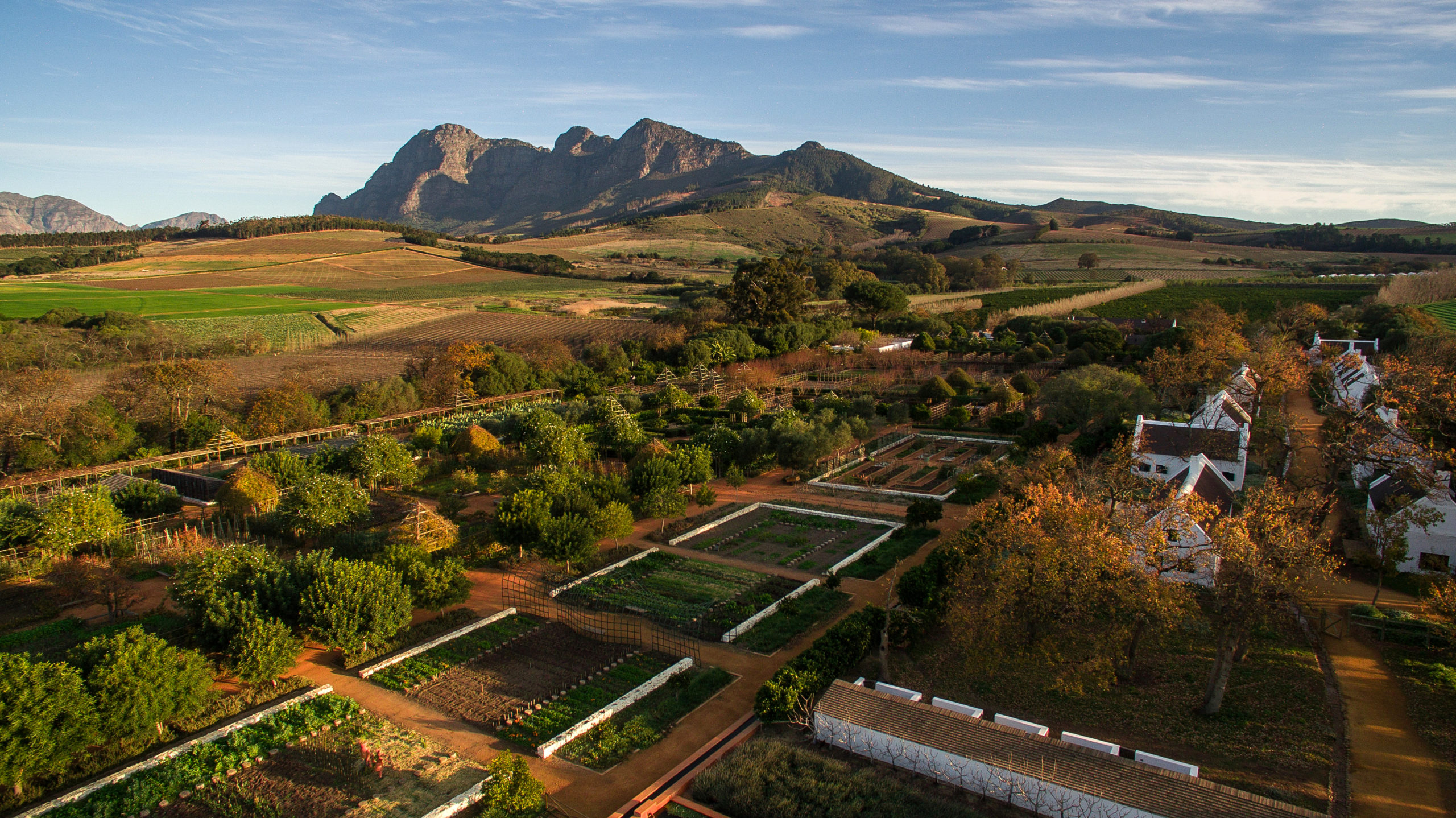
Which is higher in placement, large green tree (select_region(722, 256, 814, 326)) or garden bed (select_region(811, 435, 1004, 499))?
large green tree (select_region(722, 256, 814, 326))

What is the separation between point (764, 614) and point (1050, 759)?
7350 mm

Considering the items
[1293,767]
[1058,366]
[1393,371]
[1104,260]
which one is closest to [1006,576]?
[1293,767]

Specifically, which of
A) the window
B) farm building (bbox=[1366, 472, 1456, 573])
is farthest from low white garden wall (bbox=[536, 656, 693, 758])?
the window

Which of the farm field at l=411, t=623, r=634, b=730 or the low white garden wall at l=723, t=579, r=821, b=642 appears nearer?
the farm field at l=411, t=623, r=634, b=730

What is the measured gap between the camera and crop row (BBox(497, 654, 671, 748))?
12406mm

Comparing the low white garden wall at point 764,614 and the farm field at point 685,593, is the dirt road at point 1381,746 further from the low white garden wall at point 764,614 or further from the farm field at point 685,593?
the farm field at point 685,593

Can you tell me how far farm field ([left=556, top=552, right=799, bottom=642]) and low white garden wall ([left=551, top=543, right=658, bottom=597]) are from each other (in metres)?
→ 0.08

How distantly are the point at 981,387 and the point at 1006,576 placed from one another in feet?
95.9

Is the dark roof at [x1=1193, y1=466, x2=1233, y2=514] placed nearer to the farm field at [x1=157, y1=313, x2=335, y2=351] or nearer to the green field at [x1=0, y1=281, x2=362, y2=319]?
the farm field at [x1=157, y1=313, x2=335, y2=351]

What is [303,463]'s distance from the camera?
24969 mm

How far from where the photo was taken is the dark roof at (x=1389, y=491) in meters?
18.0

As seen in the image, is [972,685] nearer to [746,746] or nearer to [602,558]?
[746,746]

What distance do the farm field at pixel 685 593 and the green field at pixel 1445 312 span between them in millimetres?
43638

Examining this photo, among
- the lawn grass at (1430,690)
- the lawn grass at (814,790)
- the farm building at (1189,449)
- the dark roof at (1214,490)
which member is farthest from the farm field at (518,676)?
the farm building at (1189,449)
